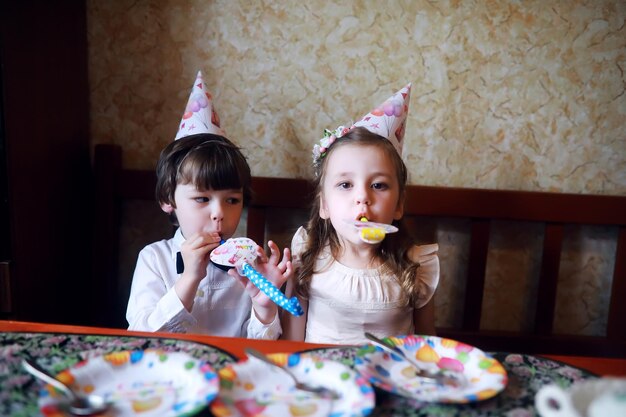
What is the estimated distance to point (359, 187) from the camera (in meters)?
0.99

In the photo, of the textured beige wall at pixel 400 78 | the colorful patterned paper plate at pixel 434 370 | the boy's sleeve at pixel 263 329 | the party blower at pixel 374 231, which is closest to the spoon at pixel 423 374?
the colorful patterned paper plate at pixel 434 370

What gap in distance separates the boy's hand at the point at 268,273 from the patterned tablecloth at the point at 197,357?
0.28 metres

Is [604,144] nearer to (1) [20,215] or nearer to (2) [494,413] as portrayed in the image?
(2) [494,413]

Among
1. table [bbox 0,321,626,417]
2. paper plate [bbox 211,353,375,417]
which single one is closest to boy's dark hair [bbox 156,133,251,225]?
table [bbox 0,321,626,417]

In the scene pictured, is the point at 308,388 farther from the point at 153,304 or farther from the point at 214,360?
the point at 153,304

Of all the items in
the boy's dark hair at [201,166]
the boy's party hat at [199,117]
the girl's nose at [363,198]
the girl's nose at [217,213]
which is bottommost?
the girl's nose at [217,213]

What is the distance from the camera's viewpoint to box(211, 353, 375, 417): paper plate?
57cm

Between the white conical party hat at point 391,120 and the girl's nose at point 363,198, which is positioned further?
the white conical party hat at point 391,120

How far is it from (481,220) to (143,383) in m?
1.05

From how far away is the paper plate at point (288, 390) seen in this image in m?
0.57

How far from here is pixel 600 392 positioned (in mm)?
566

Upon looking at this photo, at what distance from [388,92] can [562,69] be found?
0.50 meters

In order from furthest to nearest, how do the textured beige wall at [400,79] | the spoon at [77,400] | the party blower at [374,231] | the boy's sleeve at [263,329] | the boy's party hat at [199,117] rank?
the textured beige wall at [400,79] < the boy's party hat at [199,117] < the boy's sleeve at [263,329] < the party blower at [374,231] < the spoon at [77,400]

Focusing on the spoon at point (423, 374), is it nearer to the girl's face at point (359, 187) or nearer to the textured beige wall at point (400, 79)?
the girl's face at point (359, 187)
